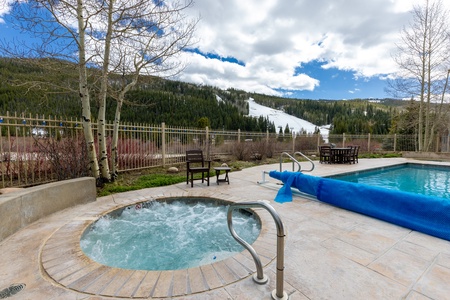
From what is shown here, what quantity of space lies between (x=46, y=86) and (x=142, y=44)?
268 centimetres

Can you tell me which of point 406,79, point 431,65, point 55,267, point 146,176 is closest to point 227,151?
point 146,176

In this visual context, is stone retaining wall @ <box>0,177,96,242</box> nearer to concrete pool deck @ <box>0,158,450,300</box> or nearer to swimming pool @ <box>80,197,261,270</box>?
concrete pool deck @ <box>0,158,450,300</box>

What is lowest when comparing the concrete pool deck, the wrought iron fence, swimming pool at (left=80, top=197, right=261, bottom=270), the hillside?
swimming pool at (left=80, top=197, right=261, bottom=270)

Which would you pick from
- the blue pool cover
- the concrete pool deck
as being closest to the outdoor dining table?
the blue pool cover

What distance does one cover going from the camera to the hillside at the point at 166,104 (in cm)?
493

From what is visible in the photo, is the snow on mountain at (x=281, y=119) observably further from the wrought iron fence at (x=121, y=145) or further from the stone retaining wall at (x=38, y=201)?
the stone retaining wall at (x=38, y=201)

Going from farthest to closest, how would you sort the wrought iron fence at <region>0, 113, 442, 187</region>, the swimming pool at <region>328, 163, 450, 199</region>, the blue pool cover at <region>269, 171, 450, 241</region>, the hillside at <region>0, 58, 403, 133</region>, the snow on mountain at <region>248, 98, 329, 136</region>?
the snow on mountain at <region>248, 98, 329, 136</region>
the swimming pool at <region>328, 163, 450, 199</region>
the hillside at <region>0, 58, 403, 133</region>
the wrought iron fence at <region>0, 113, 442, 187</region>
the blue pool cover at <region>269, 171, 450, 241</region>

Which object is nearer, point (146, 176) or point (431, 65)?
point (146, 176)

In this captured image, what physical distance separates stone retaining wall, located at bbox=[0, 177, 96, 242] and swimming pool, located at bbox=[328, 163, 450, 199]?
723cm

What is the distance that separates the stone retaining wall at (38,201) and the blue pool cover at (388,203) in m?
4.00

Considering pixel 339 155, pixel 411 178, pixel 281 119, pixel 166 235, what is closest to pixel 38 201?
pixel 166 235

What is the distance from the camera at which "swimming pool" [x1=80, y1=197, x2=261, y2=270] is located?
271cm

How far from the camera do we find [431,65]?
1293cm

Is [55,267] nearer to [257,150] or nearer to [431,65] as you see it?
[257,150]
